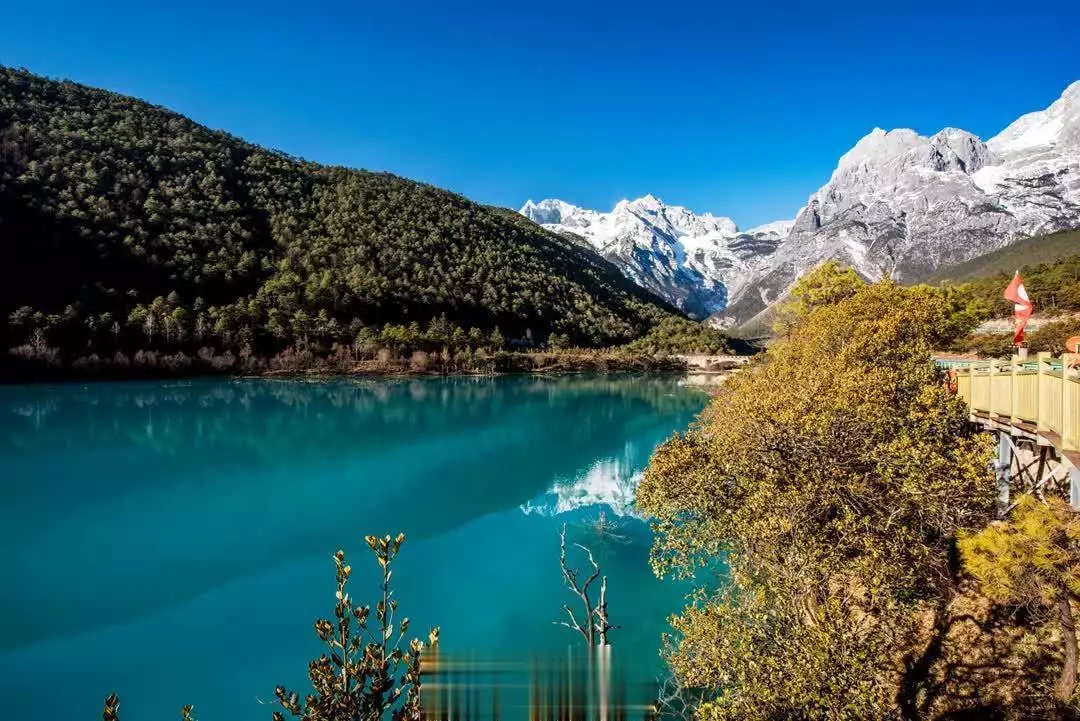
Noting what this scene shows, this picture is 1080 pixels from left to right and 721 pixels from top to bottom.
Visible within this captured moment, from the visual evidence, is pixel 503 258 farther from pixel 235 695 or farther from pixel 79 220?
pixel 235 695

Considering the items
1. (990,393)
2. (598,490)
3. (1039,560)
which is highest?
(990,393)

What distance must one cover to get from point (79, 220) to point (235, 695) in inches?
3189

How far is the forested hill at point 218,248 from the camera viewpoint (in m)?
65.8

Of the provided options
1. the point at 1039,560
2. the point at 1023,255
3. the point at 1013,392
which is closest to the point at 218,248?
the point at 1013,392

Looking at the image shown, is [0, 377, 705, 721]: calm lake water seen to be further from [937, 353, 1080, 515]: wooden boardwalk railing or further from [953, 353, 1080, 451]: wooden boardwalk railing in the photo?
[953, 353, 1080, 451]: wooden boardwalk railing

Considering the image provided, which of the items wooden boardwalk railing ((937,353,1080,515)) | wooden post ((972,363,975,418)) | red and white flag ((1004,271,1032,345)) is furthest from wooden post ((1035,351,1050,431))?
wooden post ((972,363,975,418))

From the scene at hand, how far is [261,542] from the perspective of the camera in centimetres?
1711

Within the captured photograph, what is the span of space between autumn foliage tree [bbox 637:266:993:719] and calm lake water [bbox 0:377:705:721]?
3.06 metres

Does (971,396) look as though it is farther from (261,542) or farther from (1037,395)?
(261,542)

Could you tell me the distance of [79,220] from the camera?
71.2m

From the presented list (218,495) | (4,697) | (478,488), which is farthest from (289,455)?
(4,697)

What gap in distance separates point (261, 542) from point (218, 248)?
76561 mm

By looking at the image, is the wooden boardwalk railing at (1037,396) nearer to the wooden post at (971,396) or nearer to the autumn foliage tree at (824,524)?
the wooden post at (971,396)

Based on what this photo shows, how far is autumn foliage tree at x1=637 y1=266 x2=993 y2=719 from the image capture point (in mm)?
4559
